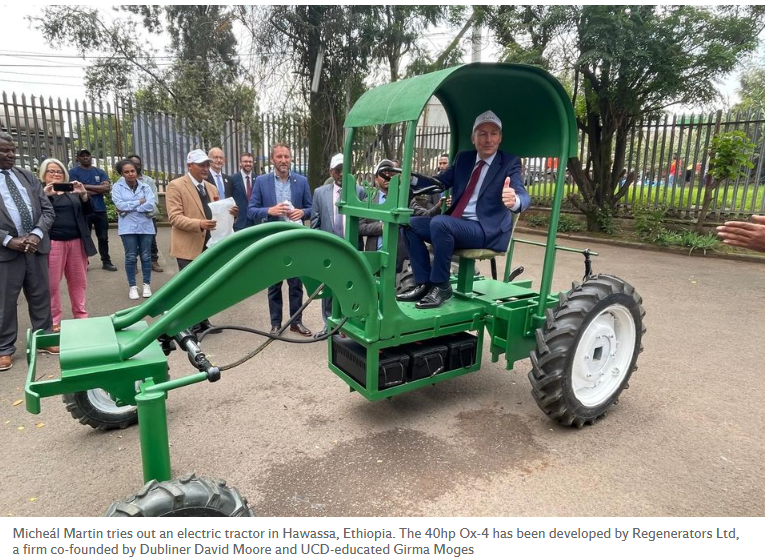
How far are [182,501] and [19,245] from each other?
346cm

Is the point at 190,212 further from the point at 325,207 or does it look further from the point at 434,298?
the point at 434,298

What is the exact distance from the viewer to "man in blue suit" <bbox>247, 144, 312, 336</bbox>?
5199 mm

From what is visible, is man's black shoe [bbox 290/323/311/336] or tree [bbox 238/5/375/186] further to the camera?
tree [bbox 238/5/375/186]

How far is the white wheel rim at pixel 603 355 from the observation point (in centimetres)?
347

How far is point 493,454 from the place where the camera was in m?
3.18

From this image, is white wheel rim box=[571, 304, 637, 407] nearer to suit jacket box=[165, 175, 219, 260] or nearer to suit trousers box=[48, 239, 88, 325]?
suit jacket box=[165, 175, 219, 260]

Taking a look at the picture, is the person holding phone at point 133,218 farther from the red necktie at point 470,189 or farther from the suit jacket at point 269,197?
the red necktie at point 470,189

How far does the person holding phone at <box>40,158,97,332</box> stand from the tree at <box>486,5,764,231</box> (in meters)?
9.15

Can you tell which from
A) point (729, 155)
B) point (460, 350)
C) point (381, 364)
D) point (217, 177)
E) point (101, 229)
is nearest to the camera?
point (381, 364)

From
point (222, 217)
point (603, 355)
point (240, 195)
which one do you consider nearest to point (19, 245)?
point (222, 217)

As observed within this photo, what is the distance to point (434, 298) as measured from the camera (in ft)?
11.8

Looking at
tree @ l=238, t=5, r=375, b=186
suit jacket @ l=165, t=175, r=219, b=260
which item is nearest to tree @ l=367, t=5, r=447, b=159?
tree @ l=238, t=5, r=375, b=186

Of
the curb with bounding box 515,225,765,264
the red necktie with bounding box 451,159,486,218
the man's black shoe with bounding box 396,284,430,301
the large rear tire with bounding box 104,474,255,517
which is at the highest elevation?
the red necktie with bounding box 451,159,486,218

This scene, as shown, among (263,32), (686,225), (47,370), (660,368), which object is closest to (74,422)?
(47,370)
